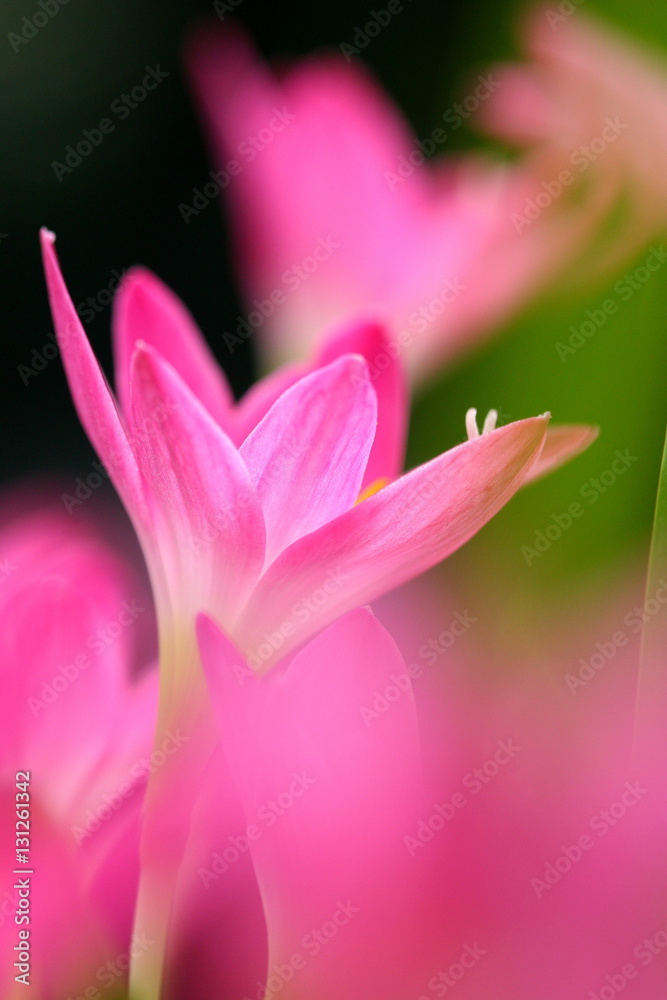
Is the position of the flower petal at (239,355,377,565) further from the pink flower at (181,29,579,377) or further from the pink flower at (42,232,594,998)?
the pink flower at (181,29,579,377)

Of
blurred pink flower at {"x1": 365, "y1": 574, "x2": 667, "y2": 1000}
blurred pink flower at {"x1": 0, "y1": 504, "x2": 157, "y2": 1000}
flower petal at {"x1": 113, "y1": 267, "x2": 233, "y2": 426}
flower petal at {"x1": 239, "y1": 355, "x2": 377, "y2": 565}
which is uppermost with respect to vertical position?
flower petal at {"x1": 113, "y1": 267, "x2": 233, "y2": 426}

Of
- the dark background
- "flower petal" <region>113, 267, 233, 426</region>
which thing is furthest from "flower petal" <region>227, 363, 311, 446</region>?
the dark background

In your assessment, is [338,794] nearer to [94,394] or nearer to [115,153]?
[94,394]

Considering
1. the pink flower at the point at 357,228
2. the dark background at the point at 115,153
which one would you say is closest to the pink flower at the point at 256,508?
the pink flower at the point at 357,228

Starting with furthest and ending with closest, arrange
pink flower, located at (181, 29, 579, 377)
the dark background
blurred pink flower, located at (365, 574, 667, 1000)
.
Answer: the dark background
pink flower, located at (181, 29, 579, 377)
blurred pink flower, located at (365, 574, 667, 1000)

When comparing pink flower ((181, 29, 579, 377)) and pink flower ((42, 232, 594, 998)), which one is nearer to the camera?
pink flower ((42, 232, 594, 998))

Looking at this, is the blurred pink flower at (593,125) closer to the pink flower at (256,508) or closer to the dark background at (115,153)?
the pink flower at (256,508)

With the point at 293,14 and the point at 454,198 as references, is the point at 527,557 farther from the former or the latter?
the point at 293,14

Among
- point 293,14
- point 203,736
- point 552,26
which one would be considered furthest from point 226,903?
point 293,14
